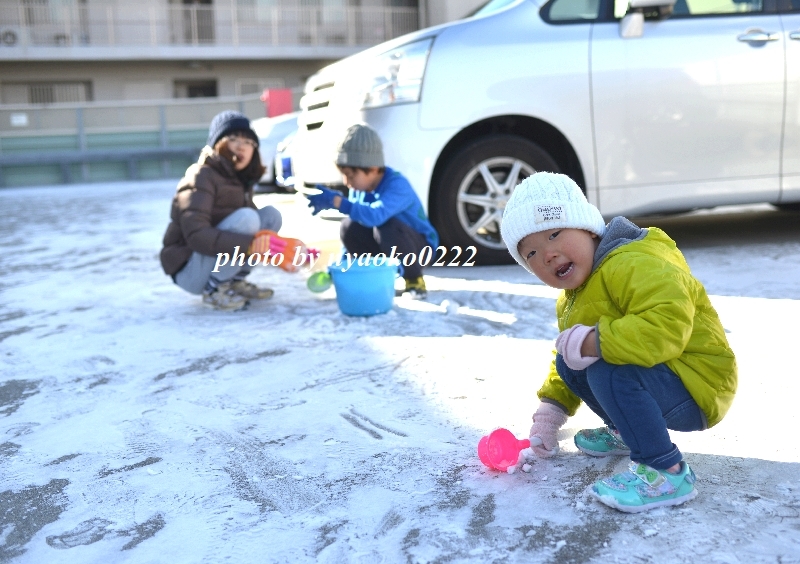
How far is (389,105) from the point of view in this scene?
4371 mm

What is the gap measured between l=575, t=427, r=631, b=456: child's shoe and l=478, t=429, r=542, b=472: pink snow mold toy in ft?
0.63

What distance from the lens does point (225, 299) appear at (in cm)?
387

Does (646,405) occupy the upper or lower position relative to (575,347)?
lower

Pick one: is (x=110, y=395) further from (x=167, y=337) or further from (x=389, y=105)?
(x=389, y=105)

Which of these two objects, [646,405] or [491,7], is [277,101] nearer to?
[491,7]

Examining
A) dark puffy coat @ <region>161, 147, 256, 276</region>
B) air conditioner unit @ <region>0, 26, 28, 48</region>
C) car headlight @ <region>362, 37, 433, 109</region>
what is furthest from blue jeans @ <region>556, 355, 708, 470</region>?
Answer: air conditioner unit @ <region>0, 26, 28, 48</region>

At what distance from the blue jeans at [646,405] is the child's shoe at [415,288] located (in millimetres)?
2168

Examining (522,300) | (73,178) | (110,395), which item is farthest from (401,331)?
(73,178)

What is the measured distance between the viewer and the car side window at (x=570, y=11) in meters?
4.42

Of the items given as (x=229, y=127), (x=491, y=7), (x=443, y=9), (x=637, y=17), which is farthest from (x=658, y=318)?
(x=443, y=9)

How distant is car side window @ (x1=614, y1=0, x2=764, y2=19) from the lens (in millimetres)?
4465

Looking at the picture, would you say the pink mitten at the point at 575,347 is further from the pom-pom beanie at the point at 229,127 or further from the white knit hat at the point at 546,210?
the pom-pom beanie at the point at 229,127

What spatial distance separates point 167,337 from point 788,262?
3169 mm

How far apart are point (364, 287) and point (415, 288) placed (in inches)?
18.2
